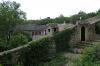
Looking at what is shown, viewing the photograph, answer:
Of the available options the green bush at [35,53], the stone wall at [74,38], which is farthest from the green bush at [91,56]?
the stone wall at [74,38]

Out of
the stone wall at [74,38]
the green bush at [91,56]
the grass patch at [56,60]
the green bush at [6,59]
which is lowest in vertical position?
the grass patch at [56,60]

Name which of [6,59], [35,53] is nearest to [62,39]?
[35,53]

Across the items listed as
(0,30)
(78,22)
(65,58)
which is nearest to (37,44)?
(65,58)

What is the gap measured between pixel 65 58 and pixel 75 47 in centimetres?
295

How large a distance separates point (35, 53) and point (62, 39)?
3.05 meters

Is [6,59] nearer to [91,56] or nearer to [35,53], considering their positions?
[35,53]

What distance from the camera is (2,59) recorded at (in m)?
→ 10.8

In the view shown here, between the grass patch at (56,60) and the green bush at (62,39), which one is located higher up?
the green bush at (62,39)

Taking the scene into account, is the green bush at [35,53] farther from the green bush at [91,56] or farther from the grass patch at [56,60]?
the green bush at [91,56]

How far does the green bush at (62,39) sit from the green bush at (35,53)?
1.32 meters

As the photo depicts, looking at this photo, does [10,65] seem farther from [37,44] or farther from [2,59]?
[37,44]

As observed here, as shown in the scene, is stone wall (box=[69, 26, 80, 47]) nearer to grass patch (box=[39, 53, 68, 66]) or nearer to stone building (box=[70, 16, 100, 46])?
stone building (box=[70, 16, 100, 46])

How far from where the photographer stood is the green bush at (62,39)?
1391cm

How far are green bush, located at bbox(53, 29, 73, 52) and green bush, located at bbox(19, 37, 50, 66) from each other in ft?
4.32
